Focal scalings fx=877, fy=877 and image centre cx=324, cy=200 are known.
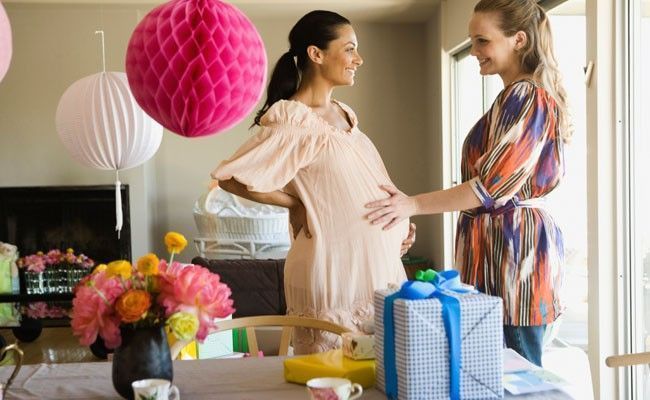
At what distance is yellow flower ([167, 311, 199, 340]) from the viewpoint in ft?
5.04

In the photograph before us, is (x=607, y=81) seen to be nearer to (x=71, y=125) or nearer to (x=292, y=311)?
(x=292, y=311)

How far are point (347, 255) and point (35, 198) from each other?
5.56m

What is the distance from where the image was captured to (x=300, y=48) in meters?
2.40

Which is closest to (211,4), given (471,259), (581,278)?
(471,259)

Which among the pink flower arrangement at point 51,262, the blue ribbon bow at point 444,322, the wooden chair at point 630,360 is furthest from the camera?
the pink flower arrangement at point 51,262

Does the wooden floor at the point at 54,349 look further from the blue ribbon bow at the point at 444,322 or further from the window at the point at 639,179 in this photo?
the blue ribbon bow at the point at 444,322

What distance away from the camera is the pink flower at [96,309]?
155 cm

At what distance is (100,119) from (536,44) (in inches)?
137

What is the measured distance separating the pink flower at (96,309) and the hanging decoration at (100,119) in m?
3.74

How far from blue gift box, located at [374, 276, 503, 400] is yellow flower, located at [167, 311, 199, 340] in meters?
0.35

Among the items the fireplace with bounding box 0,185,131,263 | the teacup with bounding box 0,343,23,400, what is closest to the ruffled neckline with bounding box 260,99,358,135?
the teacup with bounding box 0,343,23,400

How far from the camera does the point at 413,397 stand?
1.57 meters

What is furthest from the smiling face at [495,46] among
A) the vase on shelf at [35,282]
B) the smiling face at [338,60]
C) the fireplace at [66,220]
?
the fireplace at [66,220]

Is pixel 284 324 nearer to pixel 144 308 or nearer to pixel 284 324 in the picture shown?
pixel 284 324
